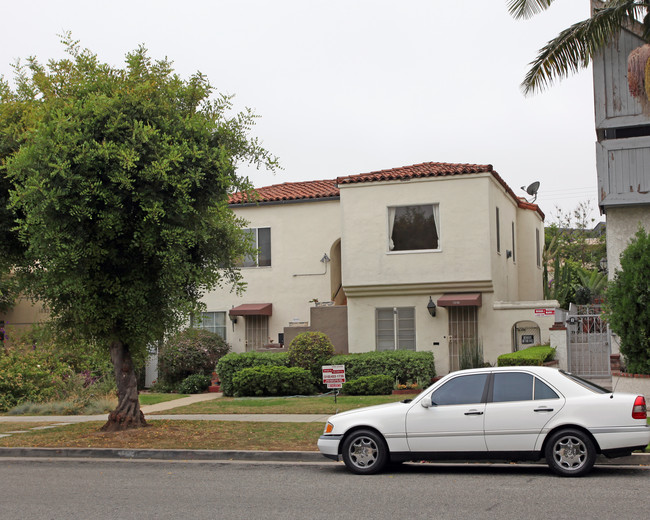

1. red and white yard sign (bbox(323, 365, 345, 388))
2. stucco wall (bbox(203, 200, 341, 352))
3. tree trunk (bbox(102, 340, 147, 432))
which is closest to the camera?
tree trunk (bbox(102, 340, 147, 432))

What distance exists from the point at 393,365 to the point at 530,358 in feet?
14.1

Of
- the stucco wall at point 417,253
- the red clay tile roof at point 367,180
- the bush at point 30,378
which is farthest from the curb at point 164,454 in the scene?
the stucco wall at point 417,253

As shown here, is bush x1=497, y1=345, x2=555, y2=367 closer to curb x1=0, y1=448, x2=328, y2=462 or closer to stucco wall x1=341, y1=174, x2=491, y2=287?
stucco wall x1=341, y1=174, x2=491, y2=287

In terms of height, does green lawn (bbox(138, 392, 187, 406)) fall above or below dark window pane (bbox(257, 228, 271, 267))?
below

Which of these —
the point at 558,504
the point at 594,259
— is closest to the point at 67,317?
the point at 558,504

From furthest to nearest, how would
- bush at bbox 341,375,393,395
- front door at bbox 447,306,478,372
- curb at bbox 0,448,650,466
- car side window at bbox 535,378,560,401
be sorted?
front door at bbox 447,306,478,372
bush at bbox 341,375,393,395
curb at bbox 0,448,650,466
car side window at bbox 535,378,560,401

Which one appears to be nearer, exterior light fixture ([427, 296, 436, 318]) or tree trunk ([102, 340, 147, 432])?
tree trunk ([102, 340, 147, 432])

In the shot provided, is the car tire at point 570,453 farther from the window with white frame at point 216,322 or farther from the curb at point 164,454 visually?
the window with white frame at point 216,322

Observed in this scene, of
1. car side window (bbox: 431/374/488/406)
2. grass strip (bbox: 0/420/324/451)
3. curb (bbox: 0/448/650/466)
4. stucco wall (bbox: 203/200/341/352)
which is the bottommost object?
curb (bbox: 0/448/650/466)

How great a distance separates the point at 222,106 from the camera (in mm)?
14211

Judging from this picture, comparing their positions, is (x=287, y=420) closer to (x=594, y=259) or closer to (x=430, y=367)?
(x=430, y=367)

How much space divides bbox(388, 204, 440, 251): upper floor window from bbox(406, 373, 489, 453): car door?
1270 cm

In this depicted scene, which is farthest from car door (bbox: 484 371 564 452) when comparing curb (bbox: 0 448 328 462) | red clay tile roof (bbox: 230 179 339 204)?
red clay tile roof (bbox: 230 179 339 204)

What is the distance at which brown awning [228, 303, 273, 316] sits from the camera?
2523 centimetres
